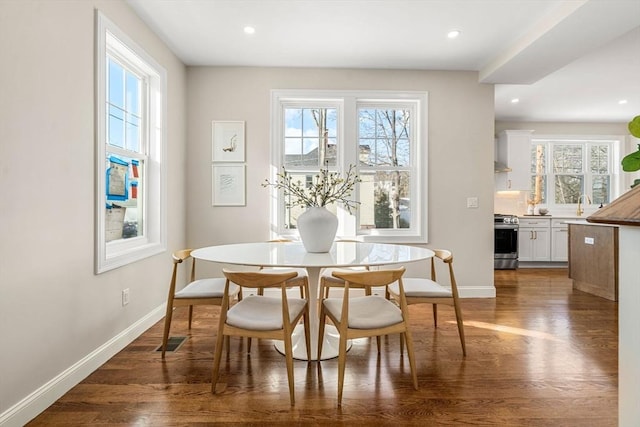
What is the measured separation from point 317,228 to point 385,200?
1.93 metres

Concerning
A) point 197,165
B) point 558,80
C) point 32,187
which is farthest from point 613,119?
point 32,187

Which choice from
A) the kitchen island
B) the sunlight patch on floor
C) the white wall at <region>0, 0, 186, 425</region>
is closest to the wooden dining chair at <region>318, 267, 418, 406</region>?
the sunlight patch on floor

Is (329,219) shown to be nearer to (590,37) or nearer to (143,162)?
(143,162)

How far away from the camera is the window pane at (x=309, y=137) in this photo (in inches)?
163

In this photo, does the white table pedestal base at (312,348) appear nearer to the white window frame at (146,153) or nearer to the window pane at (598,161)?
the white window frame at (146,153)

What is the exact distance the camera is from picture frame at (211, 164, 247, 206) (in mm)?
3992

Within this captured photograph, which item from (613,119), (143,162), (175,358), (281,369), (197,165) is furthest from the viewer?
(613,119)

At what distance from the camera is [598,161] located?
6.69 m

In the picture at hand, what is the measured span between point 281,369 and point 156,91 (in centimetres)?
265

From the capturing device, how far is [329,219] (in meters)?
2.50

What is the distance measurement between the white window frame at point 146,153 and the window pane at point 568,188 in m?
6.68

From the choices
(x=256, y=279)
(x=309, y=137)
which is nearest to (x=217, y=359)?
(x=256, y=279)

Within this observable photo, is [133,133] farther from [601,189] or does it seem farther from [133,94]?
[601,189]

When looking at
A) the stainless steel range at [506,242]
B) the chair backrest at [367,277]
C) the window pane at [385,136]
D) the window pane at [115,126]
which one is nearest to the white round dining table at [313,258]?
the chair backrest at [367,277]
